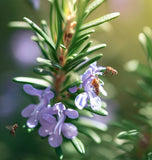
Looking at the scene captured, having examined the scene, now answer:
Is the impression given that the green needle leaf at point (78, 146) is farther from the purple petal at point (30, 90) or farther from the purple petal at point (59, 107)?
the purple petal at point (30, 90)

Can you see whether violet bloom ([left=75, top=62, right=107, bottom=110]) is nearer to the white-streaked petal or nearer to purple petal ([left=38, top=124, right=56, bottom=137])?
the white-streaked petal

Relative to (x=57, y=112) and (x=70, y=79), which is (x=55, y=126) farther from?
(x=70, y=79)

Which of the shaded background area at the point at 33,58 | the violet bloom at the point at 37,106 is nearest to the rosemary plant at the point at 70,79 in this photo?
the violet bloom at the point at 37,106

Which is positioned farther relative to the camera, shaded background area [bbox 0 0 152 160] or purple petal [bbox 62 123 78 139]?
shaded background area [bbox 0 0 152 160]

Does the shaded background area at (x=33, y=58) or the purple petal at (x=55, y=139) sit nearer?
the purple petal at (x=55, y=139)

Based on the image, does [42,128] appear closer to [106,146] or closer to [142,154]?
[142,154]

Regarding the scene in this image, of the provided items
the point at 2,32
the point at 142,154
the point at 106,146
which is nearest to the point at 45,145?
the point at 106,146

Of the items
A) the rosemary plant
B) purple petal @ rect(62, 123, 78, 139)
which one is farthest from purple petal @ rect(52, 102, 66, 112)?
purple petal @ rect(62, 123, 78, 139)
